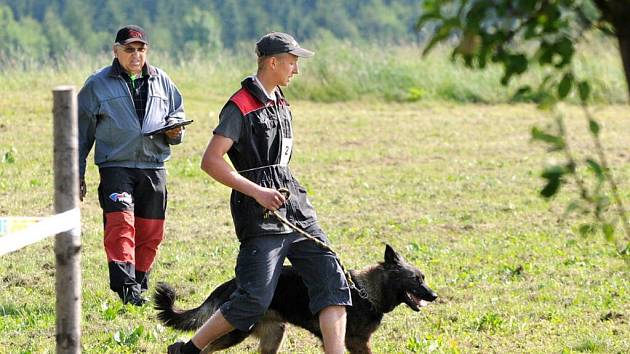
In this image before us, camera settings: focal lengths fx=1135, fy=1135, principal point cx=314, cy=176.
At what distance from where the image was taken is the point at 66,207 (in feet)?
16.0

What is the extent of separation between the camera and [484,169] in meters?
15.6

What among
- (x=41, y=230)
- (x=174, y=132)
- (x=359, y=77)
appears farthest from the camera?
(x=359, y=77)

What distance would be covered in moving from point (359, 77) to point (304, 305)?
696 inches

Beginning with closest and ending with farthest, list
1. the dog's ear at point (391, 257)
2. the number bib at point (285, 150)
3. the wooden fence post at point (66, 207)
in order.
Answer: the wooden fence post at point (66, 207), the number bib at point (285, 150), the dog's ear at point (391, 257)

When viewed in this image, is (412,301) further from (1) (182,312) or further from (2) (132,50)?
(2) (132,50)

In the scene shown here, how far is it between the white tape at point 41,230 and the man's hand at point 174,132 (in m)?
3.34

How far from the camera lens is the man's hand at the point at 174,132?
827cm

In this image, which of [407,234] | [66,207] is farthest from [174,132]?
[407,234]

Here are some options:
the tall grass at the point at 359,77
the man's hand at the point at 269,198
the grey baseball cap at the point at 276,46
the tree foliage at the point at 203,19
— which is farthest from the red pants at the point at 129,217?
the tree foliage at the point at 203,19

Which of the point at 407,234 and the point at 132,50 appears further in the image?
the point at 407,234

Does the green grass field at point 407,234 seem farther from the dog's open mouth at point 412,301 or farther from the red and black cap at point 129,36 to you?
the red and black cap at point 129,36

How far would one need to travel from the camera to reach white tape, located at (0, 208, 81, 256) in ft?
15.0

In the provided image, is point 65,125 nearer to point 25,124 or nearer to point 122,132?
point 122,132

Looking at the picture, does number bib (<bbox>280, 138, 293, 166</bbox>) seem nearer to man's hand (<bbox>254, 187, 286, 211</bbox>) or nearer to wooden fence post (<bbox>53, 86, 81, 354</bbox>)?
man's hand (<bbox>254, 187, 286, 211</bbox>)
